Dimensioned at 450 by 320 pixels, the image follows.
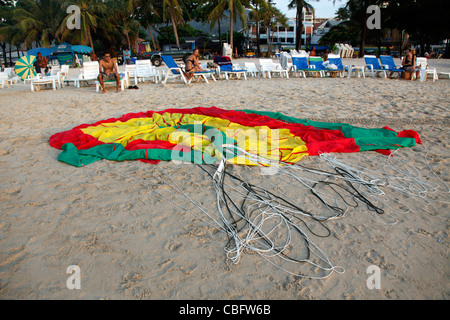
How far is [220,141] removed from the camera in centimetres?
349

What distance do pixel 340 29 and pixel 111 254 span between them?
44.5 meters

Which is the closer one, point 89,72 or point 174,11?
point 89,72

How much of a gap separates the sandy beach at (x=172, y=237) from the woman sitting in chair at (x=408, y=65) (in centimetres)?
747

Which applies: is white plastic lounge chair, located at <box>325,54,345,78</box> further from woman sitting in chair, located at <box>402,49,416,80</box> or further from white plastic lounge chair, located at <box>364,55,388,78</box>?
woman sitting in chair, located at <box>402,49,416,80</box>

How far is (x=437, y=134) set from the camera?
13.5 feet

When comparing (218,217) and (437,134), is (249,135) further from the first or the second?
(437,134)

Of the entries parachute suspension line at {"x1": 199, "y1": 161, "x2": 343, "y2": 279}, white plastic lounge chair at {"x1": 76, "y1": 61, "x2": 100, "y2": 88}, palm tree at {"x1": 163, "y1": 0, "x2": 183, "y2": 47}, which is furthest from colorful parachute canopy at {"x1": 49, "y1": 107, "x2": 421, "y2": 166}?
palm tree at {"x1": 163, "y1": 0, "x2": 183, "y2": 47}

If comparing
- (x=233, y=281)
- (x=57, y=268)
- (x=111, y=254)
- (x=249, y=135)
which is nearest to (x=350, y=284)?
(x=233, y=281)

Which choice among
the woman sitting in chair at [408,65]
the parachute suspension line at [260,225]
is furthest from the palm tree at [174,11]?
the parachute suspension line at [260,225]

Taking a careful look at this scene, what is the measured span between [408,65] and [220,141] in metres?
9.89

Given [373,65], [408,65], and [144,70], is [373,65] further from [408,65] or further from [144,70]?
[144,70]

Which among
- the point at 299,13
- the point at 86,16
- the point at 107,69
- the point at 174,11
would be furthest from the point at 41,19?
the point at 107,69

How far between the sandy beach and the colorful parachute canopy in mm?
146

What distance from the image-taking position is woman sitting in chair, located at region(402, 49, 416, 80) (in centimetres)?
1009
